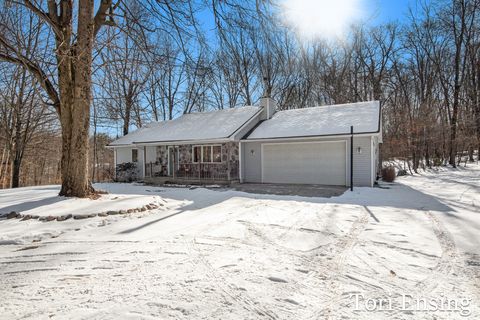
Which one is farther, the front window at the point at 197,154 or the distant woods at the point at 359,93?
the distant woods at the point at 359,93

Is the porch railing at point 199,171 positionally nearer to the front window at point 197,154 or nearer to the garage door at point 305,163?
the front window at point 197,154

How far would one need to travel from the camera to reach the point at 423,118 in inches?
746

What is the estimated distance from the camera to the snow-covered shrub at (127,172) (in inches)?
699

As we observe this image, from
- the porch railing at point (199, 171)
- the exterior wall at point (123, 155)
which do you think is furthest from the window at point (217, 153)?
the exterior wall at point (123, 155)

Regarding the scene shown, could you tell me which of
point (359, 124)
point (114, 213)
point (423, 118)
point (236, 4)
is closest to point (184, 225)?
point (114, 213)

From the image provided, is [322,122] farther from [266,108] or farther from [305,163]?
[266,108]

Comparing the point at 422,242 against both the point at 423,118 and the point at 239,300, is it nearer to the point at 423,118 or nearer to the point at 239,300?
the point at 239,300

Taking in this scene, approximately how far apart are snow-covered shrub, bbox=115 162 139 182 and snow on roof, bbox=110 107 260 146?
1389 millimetres

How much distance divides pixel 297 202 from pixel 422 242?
4.36m

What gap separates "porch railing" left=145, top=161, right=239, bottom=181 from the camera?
48.4 feet

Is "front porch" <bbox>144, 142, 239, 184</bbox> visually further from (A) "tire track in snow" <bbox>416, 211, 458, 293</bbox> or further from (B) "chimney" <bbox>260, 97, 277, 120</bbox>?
(A) "tire track in snow" <bbox>416, 211, 458, 293</bbox>

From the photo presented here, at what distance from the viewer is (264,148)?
14.7m

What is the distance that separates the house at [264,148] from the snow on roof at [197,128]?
0.23 feet

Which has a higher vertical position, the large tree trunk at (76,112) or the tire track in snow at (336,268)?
the large tree trunk at (76,112)
